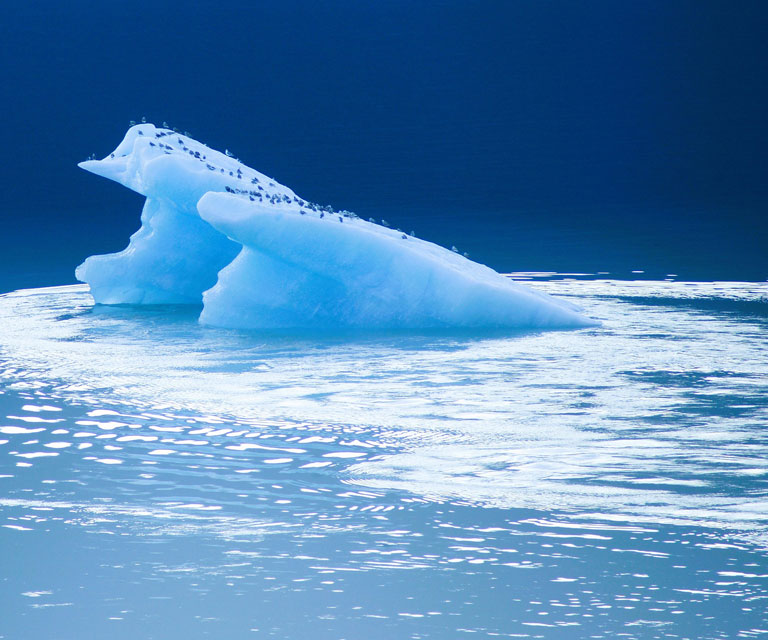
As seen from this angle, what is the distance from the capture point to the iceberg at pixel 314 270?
7930 mm

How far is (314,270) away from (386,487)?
11.1 ft

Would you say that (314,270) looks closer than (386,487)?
No

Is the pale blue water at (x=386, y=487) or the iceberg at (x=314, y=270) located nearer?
the pale blue water at (x=386, y=487)

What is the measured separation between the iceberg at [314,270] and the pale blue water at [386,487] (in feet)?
1.19

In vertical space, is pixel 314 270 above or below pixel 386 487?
above

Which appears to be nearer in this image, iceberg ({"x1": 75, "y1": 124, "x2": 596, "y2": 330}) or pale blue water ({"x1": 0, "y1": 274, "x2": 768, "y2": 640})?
pale blue water ({"x1": 0, "y1": 274, "x2": 768, "y2": 640})

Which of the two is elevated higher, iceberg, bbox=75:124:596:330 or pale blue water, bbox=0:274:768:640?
iceberg, bbox=75:124:596:330

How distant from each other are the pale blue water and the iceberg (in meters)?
0.36

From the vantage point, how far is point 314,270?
8047 mm

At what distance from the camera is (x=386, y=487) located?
4824 mm

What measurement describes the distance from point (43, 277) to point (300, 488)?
6.68 metres

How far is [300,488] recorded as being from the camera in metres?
4.83

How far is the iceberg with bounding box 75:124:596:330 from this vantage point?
26.0ft

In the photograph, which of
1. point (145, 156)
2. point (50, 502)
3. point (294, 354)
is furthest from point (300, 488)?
point (145, 156)
